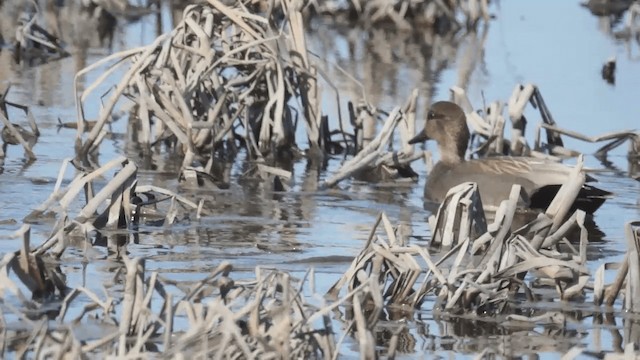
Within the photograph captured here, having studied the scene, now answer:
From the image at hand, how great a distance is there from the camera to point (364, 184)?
416 inches

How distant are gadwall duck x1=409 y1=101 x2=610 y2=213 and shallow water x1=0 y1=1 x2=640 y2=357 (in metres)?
0.16

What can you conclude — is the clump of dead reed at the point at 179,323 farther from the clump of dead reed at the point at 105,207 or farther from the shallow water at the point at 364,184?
the clump of dead reed at the point at 105,207

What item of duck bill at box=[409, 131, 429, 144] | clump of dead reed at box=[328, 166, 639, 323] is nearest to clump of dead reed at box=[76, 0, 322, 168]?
duck bill at box=[409, 131, 429, 144]

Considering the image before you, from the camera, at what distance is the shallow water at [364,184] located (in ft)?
23.2

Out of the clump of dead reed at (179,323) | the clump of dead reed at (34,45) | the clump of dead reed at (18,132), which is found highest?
the clump of dead reed at (34,45)

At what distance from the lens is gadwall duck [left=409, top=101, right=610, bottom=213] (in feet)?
32.2

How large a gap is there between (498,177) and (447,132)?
1053 millimetres

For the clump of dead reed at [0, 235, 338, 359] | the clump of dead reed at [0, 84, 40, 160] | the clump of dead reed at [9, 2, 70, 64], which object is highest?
the clump of dead reed at [9, 2, 70, 64]

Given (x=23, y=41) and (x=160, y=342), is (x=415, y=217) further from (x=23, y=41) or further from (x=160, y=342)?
(x=23, y=41)

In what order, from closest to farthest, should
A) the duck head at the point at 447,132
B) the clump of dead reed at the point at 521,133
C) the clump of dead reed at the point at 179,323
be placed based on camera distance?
the clump of dead reed at the point at 179,323 < the duck head at the point at 447,132 < the clump of dead reed at the point at 521,133

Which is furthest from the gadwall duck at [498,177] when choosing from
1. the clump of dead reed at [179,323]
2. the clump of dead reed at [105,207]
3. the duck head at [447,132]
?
the clump of dead reed at [179,323]

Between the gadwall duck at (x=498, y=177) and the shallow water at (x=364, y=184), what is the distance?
162 millimetres

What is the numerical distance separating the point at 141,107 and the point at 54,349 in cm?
590

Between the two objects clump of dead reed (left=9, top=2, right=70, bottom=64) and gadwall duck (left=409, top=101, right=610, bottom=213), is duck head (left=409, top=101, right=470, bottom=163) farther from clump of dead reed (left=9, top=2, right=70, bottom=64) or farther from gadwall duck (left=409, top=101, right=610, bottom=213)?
clump of dead reed (left=9, top=2, right=70, bottom=64)
